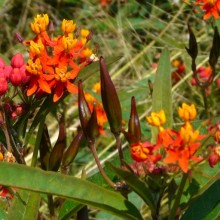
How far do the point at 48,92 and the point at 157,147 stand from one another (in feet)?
0.91

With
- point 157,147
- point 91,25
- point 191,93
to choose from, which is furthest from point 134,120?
point 91,25

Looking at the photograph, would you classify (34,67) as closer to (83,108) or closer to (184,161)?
(83,108)

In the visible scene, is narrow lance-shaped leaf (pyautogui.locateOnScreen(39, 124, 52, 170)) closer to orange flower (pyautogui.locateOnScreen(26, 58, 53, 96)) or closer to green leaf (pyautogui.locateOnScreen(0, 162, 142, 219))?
orange flower (pyautogui.locateOnScreen(26, 58, 53, 96))

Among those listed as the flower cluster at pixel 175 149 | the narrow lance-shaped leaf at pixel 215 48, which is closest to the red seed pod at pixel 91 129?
the flower cluster at pixel 175 149

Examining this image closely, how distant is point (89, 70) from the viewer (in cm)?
121

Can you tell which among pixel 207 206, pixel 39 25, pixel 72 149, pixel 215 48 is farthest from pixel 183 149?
pixel 215 48

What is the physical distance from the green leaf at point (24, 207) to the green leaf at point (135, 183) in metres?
0.17

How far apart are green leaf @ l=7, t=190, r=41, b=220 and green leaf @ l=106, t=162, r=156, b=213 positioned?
171 millimetres

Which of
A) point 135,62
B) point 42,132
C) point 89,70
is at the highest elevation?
point 89,70

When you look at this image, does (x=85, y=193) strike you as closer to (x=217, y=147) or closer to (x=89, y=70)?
(x=217, y=147)

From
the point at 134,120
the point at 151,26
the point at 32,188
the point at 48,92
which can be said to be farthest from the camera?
the point at 151,26

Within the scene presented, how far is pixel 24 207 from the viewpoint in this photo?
1.09m

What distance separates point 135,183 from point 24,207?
8.8 inches

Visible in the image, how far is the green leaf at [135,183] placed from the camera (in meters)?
0.94
